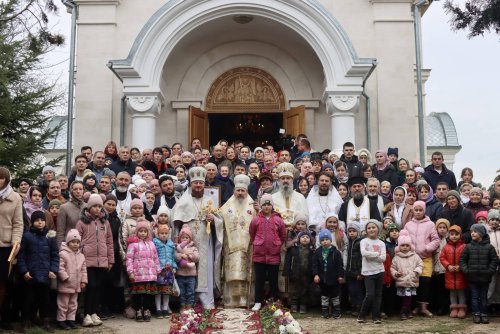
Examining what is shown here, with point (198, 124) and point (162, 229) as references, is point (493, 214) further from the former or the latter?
point (198, 124)

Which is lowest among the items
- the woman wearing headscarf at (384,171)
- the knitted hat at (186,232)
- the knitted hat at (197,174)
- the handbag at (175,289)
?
the handbag at (175,289)

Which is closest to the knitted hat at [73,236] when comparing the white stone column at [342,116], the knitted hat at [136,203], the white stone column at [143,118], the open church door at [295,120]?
the knitted hat at [136,203]

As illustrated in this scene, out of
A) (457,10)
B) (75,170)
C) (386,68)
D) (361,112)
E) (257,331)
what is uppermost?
(457,10)

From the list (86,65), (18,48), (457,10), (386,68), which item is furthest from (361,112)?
(18,48)

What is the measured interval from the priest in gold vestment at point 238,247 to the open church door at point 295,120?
5.94 metres

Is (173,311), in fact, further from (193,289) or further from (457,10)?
(457,10)

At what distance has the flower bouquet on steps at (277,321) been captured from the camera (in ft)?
23.9

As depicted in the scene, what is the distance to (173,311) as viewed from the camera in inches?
385

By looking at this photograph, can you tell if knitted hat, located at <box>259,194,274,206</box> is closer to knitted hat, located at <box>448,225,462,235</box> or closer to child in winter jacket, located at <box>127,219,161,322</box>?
child in winter jacket, located at <box>127,219,161,322</box>

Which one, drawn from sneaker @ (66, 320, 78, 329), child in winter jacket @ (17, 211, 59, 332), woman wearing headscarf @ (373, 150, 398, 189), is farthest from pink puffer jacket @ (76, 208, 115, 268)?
woman wearing headscarf @ (373, 150, 398, 189)

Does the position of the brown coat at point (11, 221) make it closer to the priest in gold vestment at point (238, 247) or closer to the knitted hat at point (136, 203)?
the knitted hat at point (136, 203)

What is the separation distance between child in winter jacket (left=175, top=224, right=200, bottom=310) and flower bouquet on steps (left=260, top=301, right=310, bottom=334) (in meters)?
1.04

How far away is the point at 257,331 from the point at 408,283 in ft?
7.88

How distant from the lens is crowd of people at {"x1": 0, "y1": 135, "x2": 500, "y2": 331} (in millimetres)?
8617
